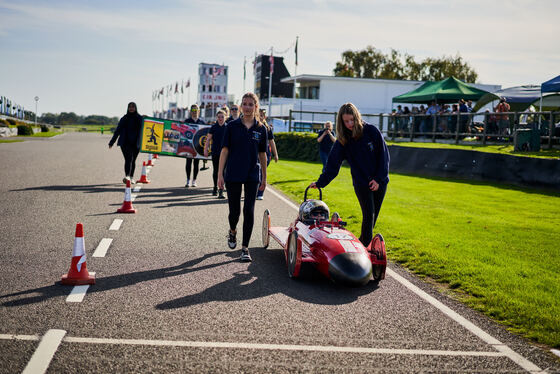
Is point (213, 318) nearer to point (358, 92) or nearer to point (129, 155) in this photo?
point (129, 155)

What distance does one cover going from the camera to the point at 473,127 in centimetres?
2327

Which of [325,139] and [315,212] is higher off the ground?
[325,139]

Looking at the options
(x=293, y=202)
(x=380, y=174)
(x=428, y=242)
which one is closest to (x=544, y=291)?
(x=380, y=174)

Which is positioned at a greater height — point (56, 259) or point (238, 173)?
point (238, 173)

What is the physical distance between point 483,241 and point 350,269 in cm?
406

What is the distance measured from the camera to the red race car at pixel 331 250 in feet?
20.0

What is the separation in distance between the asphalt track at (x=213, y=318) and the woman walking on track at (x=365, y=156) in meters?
0.93

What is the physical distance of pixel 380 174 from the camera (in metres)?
7.13

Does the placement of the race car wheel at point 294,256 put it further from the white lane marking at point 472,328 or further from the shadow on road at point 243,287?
the white lane marking at point 472,328

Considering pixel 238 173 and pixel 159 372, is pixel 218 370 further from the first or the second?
pixel 238 173

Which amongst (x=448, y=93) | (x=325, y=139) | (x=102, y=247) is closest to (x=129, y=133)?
(x=325, y=139)

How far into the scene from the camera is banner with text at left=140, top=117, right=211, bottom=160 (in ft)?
61.6

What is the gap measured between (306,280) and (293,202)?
711 centimetres

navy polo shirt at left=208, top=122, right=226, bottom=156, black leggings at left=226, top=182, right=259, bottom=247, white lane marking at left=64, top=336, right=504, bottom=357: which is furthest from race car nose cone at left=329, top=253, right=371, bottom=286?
navy polo shirt at left=208, top=122, right=226, bottom=156
